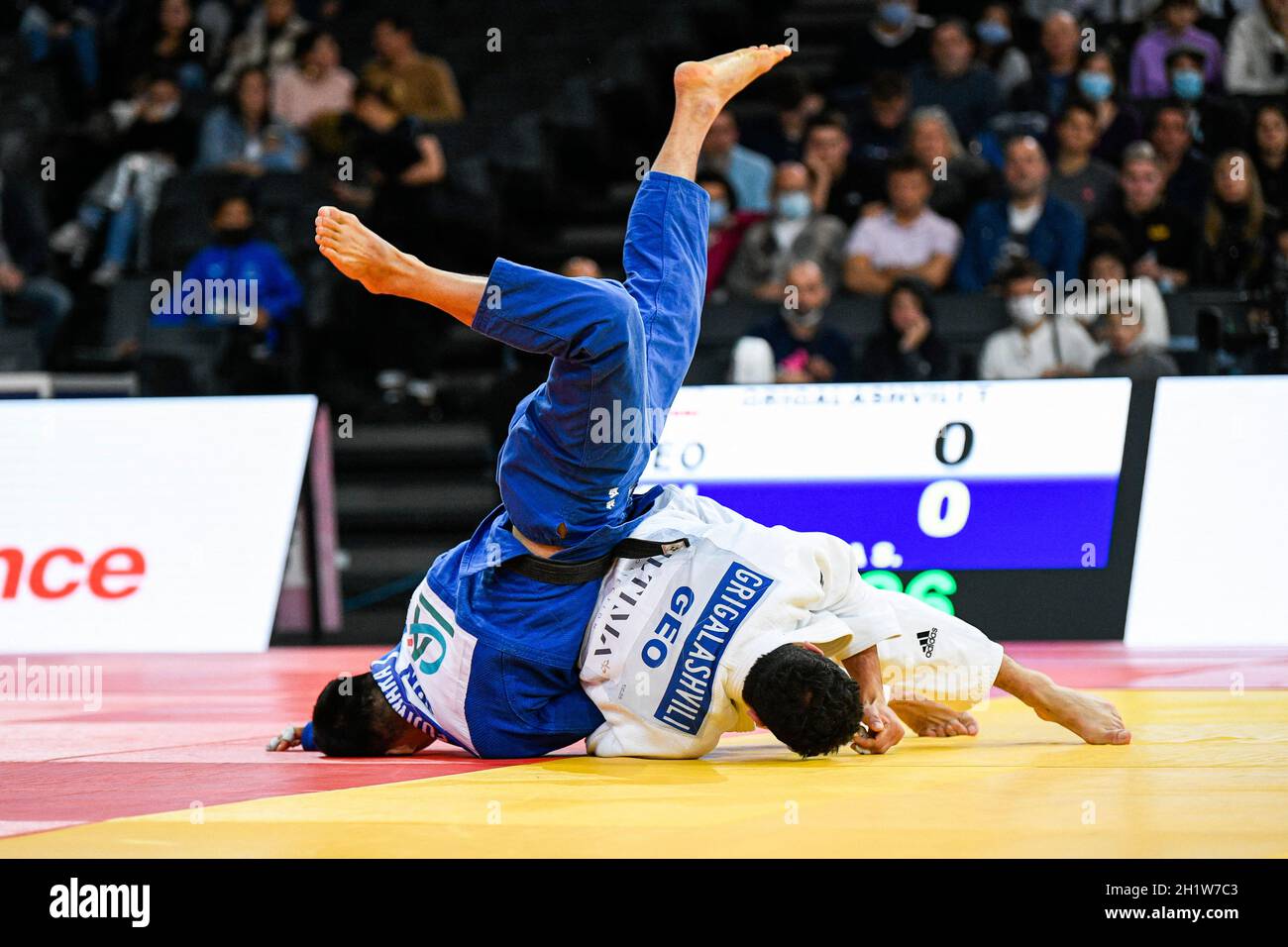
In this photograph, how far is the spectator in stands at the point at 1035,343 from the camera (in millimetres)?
7734

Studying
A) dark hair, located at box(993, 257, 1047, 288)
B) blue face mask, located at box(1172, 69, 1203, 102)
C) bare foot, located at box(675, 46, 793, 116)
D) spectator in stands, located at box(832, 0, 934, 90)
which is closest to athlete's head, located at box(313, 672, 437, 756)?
bare foot, located at box(675, 46, 793, 116)

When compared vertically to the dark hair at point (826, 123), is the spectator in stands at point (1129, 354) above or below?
below

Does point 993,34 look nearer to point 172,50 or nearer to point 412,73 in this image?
point 412,73

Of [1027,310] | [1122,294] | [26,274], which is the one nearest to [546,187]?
[26,274]

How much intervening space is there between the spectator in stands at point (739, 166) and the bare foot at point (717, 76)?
16.0ft

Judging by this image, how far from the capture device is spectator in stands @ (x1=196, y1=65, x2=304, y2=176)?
10344 mm

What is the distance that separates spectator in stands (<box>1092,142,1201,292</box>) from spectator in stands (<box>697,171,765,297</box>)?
197cm

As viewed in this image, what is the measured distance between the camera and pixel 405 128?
973 centimetres

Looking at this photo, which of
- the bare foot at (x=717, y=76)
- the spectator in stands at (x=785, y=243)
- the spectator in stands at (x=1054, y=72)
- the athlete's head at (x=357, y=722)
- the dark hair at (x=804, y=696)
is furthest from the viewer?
the spectator in stands at (x=1054, y=72)

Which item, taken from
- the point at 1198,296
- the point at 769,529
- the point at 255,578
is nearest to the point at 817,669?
the point at 769,529

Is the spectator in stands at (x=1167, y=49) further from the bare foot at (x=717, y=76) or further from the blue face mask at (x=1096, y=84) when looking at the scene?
the bare foot at (x=717, y=76)

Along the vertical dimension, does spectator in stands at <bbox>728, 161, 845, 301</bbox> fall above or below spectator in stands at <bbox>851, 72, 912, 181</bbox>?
below

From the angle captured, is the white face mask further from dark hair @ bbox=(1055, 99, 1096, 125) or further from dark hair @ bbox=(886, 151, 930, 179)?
dark hair @ bbox=(1055, 99, 1096, 125)

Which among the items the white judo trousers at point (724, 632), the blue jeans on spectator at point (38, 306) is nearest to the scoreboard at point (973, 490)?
the white judo trousers at point (724, 632)
